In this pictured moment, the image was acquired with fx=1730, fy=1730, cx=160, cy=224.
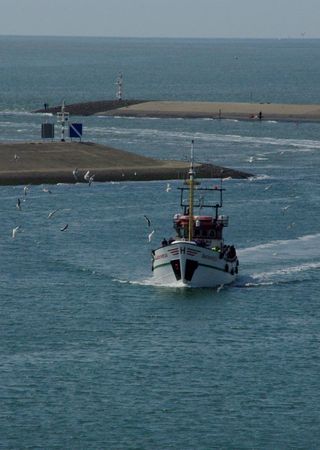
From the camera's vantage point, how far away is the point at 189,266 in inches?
3066

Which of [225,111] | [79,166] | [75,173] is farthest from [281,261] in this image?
[225,111]

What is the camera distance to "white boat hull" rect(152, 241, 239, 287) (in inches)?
3063

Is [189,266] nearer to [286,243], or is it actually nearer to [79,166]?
[286,243]

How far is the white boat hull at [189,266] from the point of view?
7781 cm

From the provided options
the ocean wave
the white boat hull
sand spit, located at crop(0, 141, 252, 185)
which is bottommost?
sand spit, located at crop(0, 141, 252, 185)

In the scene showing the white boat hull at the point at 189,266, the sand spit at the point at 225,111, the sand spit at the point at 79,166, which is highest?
the white boat hull at the point at 189,266

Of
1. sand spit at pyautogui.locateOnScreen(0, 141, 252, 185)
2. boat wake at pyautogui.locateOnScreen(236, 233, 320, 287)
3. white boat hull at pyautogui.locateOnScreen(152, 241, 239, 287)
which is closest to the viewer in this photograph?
white boat hull at pyautogui.locateOnScreen(152, 241, 239, 287)

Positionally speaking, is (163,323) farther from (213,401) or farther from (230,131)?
(230,131)

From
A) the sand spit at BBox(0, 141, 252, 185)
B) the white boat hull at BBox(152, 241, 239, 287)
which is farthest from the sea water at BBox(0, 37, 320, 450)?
the sand spit at BBox(0, 141, 252, 185)

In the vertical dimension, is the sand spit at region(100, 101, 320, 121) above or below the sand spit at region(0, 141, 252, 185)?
below

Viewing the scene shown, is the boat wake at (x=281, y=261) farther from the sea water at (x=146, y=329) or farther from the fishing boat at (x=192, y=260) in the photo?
the fishing boat at (x=192, y=260)

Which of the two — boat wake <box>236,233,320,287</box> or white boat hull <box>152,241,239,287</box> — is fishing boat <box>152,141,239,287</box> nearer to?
white boat hull <box>152,241,239,287</box>

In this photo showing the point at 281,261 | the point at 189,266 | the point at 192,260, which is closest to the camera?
the point at 192,260

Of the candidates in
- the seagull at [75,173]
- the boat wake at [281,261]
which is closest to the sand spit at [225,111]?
the seagull at [75,173]
